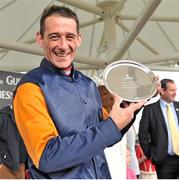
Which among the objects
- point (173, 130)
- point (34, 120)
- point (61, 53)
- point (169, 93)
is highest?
point (169, 93)

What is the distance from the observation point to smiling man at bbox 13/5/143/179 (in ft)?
4.62

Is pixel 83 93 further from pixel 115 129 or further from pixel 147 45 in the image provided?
pixel 147 45

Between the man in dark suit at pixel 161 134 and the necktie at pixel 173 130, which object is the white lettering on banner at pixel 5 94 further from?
the necktie at pixel 173 130

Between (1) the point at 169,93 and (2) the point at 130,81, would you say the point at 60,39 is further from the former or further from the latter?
(1) the point at 169,93

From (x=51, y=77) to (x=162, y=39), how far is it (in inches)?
349

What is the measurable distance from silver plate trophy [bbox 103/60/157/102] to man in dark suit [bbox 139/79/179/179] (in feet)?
12.2

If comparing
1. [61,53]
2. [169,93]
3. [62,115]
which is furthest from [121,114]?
[169,93]

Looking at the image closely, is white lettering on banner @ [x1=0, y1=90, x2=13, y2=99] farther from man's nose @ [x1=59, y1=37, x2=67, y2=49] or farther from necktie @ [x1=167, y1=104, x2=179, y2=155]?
man's nose @ [x1=59, y1=37, x2=67, y2=49]

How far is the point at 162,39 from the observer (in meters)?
10.1

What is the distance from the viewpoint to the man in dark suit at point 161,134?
541 centimetres

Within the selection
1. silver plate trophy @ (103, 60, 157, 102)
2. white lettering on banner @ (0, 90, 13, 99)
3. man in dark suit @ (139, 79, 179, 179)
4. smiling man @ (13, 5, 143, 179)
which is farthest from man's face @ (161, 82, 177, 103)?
smiling man @ (13, 5, 143, 179)

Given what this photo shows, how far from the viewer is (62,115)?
4.82 ft

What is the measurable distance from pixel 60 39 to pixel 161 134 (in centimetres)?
416

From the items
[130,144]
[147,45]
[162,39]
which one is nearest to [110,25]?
[147,45]
